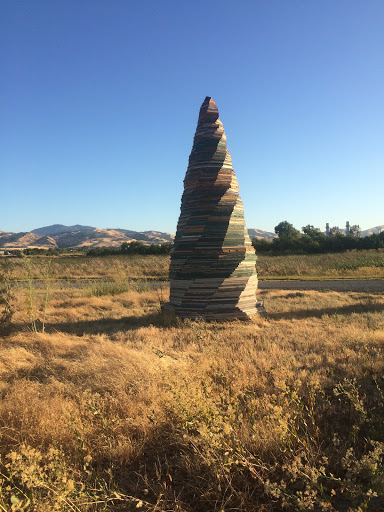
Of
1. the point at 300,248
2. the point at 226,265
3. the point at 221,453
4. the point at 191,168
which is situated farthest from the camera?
the point at 300,248

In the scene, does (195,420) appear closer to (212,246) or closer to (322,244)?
(212,246)

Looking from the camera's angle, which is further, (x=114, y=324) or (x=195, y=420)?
(x=114, y=324)

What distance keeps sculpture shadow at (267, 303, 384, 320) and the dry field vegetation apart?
4.30 feet

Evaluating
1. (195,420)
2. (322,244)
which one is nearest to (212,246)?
(195,420)

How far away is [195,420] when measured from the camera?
2.84 metres

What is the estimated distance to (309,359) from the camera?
16.6 feet

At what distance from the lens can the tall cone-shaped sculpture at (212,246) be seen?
8.02 metres

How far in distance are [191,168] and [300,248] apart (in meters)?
32.0

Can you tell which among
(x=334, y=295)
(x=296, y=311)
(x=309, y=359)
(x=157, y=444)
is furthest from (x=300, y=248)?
(x=157, y=444)

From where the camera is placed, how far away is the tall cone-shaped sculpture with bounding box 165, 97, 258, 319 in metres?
8.02

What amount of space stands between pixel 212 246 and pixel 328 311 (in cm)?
402

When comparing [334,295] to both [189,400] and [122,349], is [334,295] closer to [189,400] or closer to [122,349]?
[122,349]

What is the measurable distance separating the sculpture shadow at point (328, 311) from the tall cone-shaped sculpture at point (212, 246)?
3.26 feet

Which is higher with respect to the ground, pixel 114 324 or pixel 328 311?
pixel 328 311
